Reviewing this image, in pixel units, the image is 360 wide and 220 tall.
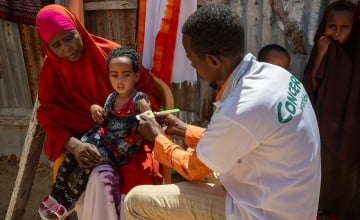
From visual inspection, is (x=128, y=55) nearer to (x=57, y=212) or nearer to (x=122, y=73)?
(x=122, y=73)

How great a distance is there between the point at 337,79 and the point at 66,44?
1775 mm

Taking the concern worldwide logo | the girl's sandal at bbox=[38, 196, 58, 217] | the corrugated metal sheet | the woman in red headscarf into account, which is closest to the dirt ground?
the corrugated metal sheet

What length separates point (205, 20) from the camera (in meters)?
1.71

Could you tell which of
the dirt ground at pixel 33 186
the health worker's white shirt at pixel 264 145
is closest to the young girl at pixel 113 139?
the health worker's white shirt at pixel 264 145

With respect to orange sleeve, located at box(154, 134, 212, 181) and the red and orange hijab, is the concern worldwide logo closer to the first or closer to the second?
orange sleeve, located at box(154, 134, 212, 181)

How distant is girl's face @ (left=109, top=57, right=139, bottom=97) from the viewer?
2400 mm

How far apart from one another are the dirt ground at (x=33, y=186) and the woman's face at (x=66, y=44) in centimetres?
148

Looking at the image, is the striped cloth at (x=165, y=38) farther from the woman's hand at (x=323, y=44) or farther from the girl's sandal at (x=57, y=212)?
the girl's sandal at (x=57, y=212)

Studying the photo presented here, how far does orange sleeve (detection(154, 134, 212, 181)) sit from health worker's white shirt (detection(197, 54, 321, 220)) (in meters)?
0.10

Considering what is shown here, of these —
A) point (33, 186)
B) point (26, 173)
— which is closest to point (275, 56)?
point (26, 173)

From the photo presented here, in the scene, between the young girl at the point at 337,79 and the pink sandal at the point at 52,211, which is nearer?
the pink sandal at the point at 52,211

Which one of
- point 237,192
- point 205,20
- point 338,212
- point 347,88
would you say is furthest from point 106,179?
point 338,212

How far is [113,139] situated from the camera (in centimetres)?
246

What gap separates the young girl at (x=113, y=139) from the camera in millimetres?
2408
